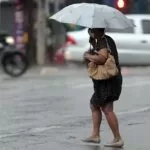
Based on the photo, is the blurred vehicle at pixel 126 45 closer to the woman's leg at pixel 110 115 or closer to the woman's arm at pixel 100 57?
the woman's leg at pixel 110 115

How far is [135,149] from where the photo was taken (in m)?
8.97

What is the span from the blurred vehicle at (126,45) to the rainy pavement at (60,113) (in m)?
2.52

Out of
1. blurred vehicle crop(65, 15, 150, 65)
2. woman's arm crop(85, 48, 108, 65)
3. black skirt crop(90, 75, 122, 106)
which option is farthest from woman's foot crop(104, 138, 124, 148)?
blurred vehicle crop(65, 15, 150, 65)

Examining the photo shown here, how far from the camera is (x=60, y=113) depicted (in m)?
12.5

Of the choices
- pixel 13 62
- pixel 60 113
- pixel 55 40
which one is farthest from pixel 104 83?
pixel 55 40

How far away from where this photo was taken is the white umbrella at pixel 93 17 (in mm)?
8781

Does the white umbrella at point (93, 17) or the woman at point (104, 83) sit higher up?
the white umbrella at point (93, 17)

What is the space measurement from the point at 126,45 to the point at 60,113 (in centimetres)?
1051

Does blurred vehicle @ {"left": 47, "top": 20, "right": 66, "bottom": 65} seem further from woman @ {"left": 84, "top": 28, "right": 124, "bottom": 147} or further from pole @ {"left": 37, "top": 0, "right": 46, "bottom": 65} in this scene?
woman @ {"left": 84, "top": 28, "right": 124, "bottom": 147}

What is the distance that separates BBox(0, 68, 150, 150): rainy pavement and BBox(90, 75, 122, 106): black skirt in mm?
600

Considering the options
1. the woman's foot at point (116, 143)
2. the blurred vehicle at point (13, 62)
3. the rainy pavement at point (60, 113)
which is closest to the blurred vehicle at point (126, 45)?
the blurred vehicle at point (13, 62)

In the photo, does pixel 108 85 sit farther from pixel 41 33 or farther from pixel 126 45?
pixel 41 33

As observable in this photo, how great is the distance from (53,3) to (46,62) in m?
4.65

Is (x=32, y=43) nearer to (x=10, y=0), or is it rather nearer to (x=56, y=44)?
(x=56, y=44)
